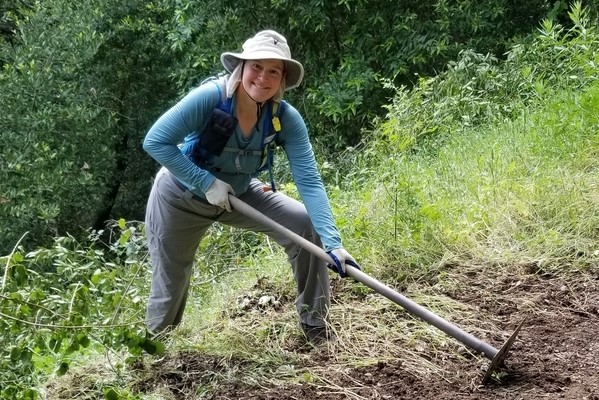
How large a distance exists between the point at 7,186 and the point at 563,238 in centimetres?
738

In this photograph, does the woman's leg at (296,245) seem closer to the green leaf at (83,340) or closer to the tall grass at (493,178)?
the tall grass at (493,178)

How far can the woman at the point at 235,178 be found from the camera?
3.62 meters

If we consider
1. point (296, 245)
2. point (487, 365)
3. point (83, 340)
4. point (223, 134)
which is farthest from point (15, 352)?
point (487, 365)

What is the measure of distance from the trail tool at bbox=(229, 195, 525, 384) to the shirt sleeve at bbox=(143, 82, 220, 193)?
0.69 ft

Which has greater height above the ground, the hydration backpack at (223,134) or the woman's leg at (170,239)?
the hydration backpack at (223,134)

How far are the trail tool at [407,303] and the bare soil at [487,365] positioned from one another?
0.12 meters

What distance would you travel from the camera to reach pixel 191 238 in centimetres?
399

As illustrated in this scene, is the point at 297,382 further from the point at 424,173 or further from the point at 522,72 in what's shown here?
the point at 522,72

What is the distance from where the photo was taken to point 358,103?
8.87 meters

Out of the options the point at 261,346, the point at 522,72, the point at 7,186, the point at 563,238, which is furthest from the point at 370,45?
the point at 261,346

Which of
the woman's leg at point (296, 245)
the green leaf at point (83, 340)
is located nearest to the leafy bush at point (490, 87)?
the woman's leg at point (296, 245)

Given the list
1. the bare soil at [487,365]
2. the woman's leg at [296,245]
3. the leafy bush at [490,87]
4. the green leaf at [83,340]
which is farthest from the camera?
the leafy bush at [490,87]

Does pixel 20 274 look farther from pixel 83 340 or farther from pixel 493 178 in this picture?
pixel 493 178

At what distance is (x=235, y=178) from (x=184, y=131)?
1.25 feet
